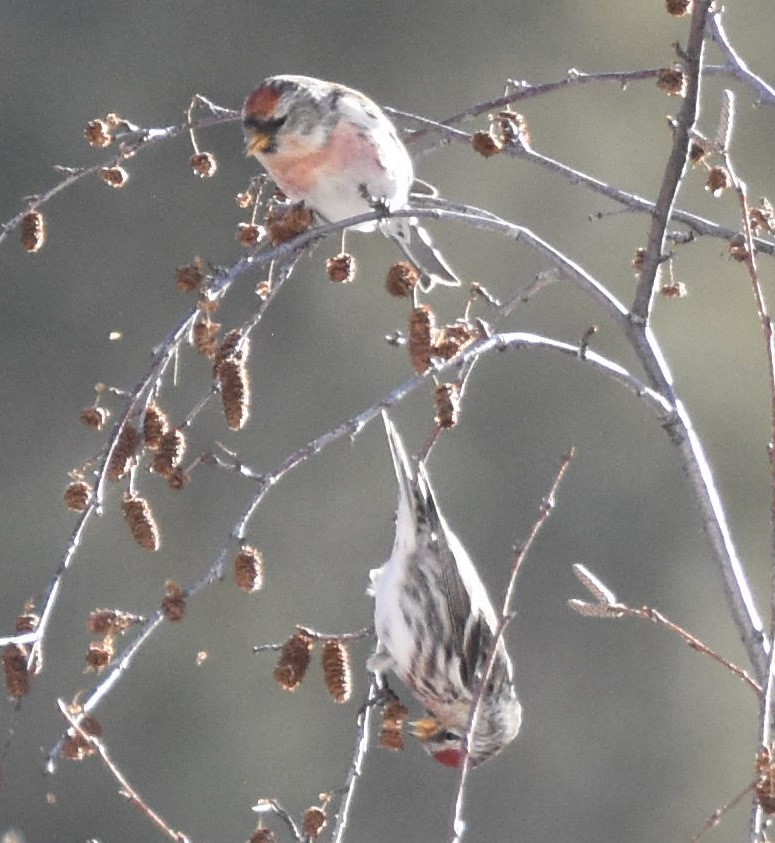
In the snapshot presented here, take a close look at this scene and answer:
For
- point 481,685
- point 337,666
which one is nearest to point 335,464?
point 337,666

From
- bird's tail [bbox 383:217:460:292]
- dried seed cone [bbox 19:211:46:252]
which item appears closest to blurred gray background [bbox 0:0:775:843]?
bird's tail [bbox 383:217:460:292]

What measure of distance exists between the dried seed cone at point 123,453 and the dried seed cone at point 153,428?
13mm

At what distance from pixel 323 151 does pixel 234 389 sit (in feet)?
3.89

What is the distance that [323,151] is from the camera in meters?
3.02

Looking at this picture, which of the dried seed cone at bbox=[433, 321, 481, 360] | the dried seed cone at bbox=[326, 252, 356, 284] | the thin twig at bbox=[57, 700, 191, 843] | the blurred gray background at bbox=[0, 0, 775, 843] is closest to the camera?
the thin twig at bbox=[57, 700, 191, 843]

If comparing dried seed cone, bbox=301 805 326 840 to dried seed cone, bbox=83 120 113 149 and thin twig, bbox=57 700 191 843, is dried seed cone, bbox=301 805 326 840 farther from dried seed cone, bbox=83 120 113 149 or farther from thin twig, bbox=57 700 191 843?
dried seed cone, bbox=83 120 113 149

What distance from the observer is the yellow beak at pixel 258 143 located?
3018 mm

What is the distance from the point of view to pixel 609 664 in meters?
8.48

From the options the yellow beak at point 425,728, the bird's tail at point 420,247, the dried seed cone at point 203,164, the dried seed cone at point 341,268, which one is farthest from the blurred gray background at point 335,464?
the dried seed cone at point 341,268

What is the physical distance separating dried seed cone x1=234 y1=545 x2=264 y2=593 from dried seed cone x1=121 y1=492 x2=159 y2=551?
9cm

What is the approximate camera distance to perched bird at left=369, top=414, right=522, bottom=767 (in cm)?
293

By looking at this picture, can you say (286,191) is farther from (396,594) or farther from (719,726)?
(719,726)

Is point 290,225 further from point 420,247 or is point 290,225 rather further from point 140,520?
point 420,247

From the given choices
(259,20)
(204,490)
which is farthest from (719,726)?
(259,20)
